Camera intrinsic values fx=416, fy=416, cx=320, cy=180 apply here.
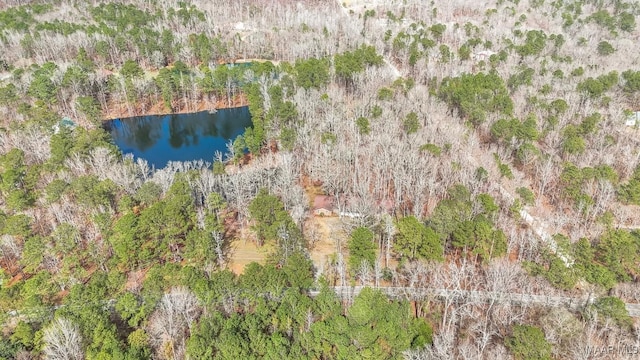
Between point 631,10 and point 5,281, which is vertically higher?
point 631,10

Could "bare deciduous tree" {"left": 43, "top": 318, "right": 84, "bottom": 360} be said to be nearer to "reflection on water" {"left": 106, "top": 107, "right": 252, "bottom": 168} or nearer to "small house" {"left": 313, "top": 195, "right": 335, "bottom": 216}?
"small house" {"left": 313, "top": 195, "right": 335, "bottom": 216}

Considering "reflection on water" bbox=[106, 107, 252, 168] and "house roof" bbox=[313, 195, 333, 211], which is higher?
"reflection on water" bbox=[106, 107, 252, 168]

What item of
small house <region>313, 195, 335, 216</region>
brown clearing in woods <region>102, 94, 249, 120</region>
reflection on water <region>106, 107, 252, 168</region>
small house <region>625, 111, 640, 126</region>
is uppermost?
small house <region>625, 111, 640, 126</region>

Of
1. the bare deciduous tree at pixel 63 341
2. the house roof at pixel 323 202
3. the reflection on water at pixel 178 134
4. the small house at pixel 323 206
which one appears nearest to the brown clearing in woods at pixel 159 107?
the reflection on water at pixel 178 134

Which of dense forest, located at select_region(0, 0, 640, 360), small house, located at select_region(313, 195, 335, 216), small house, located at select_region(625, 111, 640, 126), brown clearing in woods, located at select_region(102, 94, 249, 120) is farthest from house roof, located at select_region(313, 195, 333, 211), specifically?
small house, located at select_region(625, 111, 640, 126)

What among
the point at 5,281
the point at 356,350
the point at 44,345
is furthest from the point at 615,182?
the point at 5,281

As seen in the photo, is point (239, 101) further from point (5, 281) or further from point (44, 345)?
point (44, 345)
